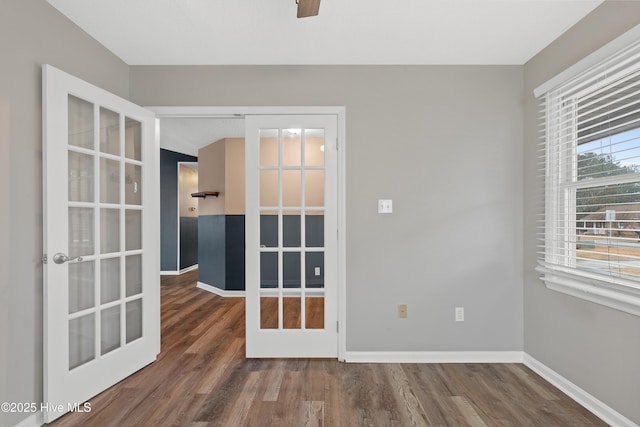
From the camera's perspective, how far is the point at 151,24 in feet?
7.26

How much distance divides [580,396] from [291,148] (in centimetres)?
265

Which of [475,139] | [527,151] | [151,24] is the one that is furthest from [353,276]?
[151,24]

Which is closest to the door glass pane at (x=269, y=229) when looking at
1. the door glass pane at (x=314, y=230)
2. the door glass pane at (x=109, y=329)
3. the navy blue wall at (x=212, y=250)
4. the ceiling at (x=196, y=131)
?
the door glass pane at (x=314, y=230)

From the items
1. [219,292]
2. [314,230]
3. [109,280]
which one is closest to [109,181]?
[109,280]

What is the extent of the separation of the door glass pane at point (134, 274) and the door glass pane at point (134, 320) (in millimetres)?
88

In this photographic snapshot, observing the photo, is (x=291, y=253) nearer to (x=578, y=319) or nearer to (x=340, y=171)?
(x=340, y=171)

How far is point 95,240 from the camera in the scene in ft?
7.29

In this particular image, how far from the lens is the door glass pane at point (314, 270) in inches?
110

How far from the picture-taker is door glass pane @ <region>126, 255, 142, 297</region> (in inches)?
99.9

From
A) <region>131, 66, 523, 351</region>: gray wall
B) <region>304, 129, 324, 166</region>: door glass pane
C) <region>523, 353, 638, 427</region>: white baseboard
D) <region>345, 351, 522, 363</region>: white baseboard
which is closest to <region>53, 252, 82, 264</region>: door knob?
<region>304, 129, 324, 166</region>: door glass pane

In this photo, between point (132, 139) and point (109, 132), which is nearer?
point (109, 132)

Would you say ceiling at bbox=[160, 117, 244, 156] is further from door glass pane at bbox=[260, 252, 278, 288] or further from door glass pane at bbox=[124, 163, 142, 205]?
door glass pane at bbox=[260, 252, 278, 288]

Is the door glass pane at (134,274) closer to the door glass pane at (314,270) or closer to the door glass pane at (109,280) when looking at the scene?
the door glass pane at (109,280)

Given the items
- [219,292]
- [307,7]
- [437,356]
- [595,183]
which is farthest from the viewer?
[219,292]
